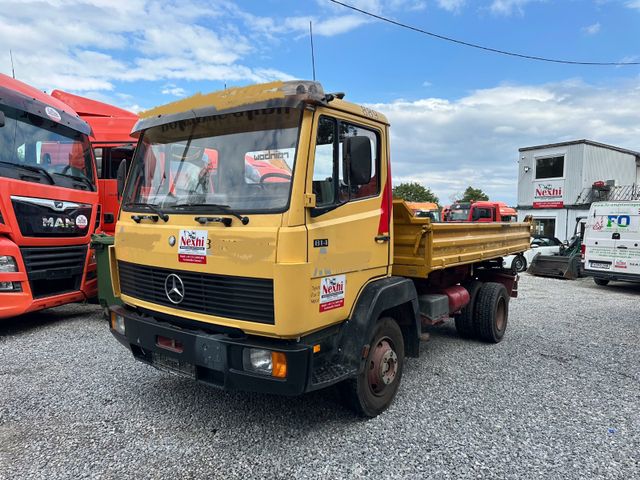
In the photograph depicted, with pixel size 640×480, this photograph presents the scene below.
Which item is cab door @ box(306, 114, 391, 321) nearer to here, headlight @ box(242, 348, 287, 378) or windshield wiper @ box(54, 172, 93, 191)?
headlight @ box(242, 348, 287, 378)

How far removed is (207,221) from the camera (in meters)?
2.94

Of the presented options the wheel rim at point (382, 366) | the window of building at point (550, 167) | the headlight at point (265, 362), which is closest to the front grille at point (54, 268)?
the headlight at point (265, 362)

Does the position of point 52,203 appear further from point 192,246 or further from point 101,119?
point 192,246

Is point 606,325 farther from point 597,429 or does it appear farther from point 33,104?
point 33,104

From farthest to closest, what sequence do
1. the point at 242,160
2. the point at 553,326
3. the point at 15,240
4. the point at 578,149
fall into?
the point at 578,149, the point at 553,326, the point at 15,240, the point at 242,160

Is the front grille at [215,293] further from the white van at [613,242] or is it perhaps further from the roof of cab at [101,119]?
the white van at [613,242]

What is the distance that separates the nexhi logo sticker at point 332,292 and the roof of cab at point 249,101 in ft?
3.87

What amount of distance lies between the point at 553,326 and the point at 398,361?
172 inches

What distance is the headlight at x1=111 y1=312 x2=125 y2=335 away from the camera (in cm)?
361

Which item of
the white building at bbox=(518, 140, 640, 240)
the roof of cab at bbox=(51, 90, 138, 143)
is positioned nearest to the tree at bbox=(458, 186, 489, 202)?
the white building at bbox=(518, 140, 640, 240)

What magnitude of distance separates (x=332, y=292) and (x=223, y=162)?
3.88ft

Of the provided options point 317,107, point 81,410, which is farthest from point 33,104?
point 317,107

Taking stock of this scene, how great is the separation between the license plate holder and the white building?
2089 cm

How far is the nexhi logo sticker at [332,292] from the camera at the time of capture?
295cm
